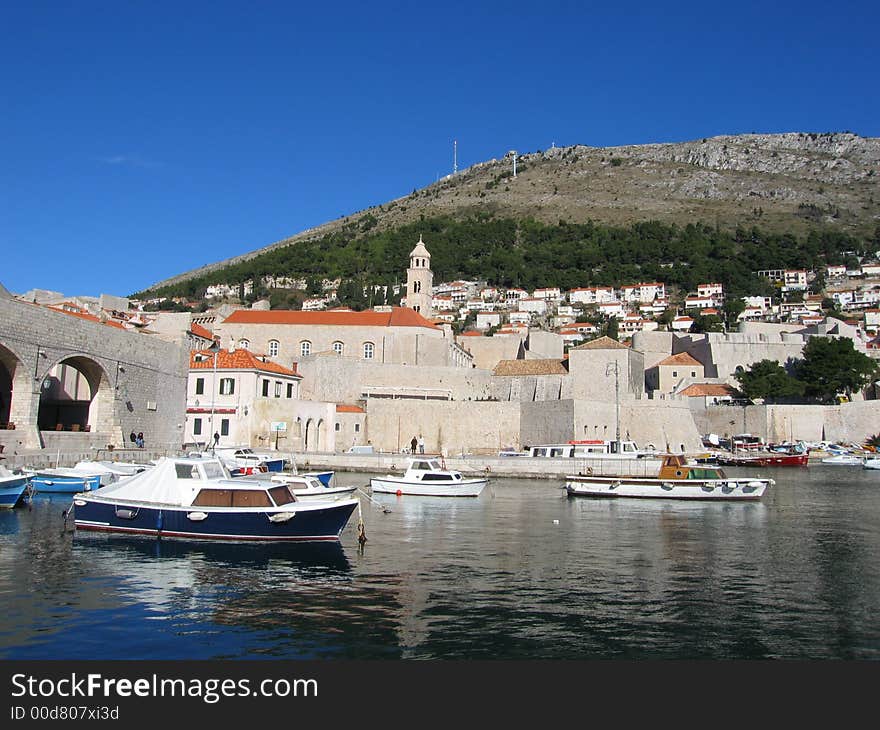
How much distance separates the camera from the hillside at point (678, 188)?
126 metres

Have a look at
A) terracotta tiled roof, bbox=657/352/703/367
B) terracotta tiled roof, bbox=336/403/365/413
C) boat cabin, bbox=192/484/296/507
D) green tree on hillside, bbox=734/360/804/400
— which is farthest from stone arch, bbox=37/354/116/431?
terracotta tiled roof, bbox=657/352/703/367

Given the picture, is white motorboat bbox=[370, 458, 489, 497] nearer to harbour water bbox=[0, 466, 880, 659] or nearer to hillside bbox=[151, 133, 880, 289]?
harbour water bbox=[0, 466, 880, 659]

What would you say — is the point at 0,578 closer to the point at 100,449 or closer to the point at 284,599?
the point at 284,599

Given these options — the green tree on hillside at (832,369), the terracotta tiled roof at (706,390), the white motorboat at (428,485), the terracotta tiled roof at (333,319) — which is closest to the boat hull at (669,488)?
the white motorboat at (428,485)

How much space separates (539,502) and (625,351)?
964 inches

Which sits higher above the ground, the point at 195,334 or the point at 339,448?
the point at 195,334

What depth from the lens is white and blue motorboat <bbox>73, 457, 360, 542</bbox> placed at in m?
12.7

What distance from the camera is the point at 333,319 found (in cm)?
5009

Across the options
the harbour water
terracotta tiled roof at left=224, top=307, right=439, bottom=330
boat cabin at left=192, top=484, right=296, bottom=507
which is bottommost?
the harbour water

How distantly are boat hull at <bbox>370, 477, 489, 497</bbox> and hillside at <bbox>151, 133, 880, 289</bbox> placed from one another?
4248 inches

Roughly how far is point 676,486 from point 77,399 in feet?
73.4

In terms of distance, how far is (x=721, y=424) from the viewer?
157ft

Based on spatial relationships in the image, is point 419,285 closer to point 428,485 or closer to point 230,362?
point 230,362

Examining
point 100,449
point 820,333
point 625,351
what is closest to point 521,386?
point 625,351
